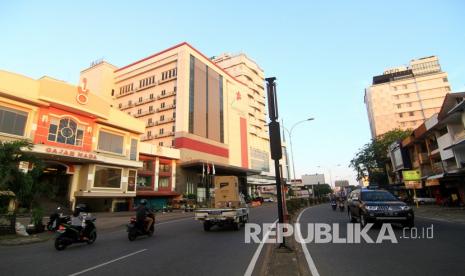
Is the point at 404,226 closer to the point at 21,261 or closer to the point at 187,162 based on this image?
the point at 21,261

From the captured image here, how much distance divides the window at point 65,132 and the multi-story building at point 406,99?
79.4 metres

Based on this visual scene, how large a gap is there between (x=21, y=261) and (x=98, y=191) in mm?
24916

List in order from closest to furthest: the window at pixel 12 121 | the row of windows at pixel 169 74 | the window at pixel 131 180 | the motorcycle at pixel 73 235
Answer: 1. the motorcycle at pixel 73 235
2. the window at pixel 12 121
3. the window at pixel 131 180
4. the row of windows at pixel 169 74

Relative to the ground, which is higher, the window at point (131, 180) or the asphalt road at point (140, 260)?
the window at point (131, 180)

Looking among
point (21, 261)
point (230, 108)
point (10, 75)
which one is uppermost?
point (230, 108)

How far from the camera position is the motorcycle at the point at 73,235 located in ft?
31.0

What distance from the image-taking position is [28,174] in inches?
540

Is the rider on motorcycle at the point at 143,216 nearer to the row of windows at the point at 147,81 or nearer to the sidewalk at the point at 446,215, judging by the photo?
the sidewalk at the point at 446,215

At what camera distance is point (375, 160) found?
53250mm

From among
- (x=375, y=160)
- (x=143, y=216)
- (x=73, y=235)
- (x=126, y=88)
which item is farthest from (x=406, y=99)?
(x=73, y=235)

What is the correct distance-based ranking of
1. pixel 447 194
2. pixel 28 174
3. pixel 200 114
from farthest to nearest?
pixel 200 114 < pixel 447 194 < pixel 28 174

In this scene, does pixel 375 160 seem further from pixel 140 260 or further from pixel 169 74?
pixel 140 260

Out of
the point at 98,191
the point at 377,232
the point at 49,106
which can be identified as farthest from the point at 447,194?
the point at 49,106

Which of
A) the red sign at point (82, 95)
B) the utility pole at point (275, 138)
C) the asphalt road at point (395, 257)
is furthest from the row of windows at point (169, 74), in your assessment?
the asphalt road at point (395, 257)
